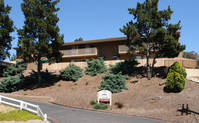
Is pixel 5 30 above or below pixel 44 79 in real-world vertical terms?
above

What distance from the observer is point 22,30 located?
2530cm

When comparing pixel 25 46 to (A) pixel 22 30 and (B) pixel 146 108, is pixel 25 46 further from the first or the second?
(B) pixel 146 108

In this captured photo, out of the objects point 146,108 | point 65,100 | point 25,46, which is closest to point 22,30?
point 25,46

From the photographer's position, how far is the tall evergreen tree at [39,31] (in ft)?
78.7

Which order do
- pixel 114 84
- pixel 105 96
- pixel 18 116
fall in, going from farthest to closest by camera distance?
pixel 114 84
pixel 105 96
pixel 18 116

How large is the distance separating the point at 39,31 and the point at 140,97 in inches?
619

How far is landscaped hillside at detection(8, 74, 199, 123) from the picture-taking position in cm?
1326

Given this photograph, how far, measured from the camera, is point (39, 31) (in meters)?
25.0

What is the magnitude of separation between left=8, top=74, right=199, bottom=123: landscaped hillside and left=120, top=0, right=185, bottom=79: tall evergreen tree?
10.0 feet

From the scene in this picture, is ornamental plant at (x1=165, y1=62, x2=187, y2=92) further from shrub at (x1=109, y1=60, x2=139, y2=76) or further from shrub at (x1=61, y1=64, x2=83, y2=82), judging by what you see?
shrub at (x1=61, y1=64, x2=83, y2=82)

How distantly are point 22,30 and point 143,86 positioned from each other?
17.2m

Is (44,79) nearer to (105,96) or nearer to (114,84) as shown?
(114,84)

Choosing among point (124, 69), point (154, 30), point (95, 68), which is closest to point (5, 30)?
point (95, 68)

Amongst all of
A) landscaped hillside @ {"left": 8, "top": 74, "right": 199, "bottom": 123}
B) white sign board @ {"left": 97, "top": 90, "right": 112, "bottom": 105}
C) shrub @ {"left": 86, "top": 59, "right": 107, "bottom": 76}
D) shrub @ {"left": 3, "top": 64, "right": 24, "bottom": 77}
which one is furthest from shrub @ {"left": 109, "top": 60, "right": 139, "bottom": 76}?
shrub @ {"left": 3, "top": 64, "right": 24, "bottom": 77}
